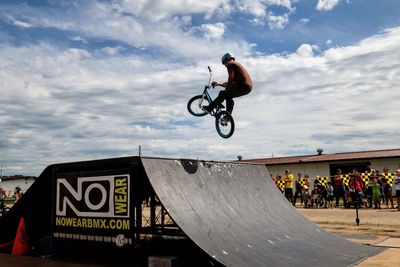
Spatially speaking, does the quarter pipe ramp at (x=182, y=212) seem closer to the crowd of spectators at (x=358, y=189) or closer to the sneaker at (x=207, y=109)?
the sneaker at (x=207, y=109)

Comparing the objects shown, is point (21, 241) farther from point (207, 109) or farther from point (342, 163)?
point (342, 163)

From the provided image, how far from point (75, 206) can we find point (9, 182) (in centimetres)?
5221

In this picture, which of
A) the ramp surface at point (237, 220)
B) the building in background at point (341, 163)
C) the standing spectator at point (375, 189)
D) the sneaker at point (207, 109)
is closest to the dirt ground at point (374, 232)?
the ramp surface at point (237, 220)

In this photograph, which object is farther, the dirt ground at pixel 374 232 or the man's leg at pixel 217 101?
the man's leg at pixel 217 101

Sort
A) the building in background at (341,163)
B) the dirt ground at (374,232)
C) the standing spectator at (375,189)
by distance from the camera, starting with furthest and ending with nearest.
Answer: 1. the building in background at (341,163)
2. the standing spectator at (375,189)
3. the dirt ground at (374,232)

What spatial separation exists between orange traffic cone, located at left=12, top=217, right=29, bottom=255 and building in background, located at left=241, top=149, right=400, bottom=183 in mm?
19335

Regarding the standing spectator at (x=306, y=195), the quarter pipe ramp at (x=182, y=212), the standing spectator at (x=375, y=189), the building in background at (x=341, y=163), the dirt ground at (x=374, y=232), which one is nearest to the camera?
the quarter pipe ramp at (x=182, y=212)

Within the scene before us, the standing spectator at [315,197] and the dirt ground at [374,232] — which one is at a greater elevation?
the standing spectator at [315,197]

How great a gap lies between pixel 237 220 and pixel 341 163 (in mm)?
23184

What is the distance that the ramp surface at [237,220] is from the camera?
18.4 feet

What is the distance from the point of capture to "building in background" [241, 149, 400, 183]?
25.5 metres

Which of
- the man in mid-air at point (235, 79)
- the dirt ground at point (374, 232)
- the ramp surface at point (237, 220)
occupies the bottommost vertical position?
the dirt ground at point (374, 232)

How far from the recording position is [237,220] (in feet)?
21.9

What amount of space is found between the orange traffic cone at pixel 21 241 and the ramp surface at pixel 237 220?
343 cm
